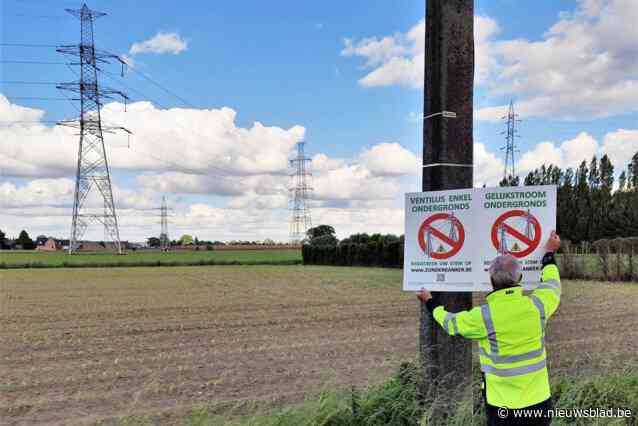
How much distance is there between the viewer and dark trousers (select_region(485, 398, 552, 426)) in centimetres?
377

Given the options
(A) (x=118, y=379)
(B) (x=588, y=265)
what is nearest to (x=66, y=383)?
(A) (x=118, y=379)

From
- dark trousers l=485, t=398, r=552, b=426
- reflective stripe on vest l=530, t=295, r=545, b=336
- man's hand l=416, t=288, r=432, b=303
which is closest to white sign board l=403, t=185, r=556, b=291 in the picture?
man's hand l=416, t=288, r=432, b=303

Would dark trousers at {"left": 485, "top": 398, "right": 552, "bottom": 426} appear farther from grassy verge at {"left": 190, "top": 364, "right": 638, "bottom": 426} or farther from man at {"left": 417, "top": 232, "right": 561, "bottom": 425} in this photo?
grassy verge at {"left": 190, "top": 364, "right": 638, "bottom": 426}

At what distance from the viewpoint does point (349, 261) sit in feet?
236

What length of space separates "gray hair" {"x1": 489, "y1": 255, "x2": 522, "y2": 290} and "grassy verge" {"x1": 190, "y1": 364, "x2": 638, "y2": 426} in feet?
3.77

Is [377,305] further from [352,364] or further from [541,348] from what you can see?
[541,348]

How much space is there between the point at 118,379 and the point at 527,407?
760cm

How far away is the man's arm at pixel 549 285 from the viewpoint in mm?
3977

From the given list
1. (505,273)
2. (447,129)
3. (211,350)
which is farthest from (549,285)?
(211,350)

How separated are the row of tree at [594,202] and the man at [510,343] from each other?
223 ft

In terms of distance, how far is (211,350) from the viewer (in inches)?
480

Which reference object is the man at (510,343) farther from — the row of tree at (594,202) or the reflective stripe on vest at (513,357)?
the row of tree at (594,202)

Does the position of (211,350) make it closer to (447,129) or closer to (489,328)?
(447,129)

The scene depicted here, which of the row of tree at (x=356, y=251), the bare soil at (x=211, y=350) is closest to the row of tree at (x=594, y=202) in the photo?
the row of tree at (x=356, y=251)
